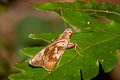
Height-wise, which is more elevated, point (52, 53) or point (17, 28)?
point (52, 53)

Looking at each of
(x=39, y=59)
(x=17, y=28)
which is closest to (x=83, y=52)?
(x=39, y=59)

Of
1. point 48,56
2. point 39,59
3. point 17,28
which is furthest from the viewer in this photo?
point 17,28

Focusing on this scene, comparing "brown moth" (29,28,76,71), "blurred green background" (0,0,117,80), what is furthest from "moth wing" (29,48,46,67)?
"blurred green background" (0,0,117,80)

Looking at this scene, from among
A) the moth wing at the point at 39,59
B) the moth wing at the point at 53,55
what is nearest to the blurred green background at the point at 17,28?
the moth wing at the point at 53,55

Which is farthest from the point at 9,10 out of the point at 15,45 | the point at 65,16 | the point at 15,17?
the point at 65,16

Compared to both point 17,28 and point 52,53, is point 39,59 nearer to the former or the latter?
point 52,53

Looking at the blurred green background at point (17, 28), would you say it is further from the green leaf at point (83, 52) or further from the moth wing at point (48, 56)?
the moth wing at point (48, 56)

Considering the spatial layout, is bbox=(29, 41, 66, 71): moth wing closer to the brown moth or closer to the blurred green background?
the brown moth
